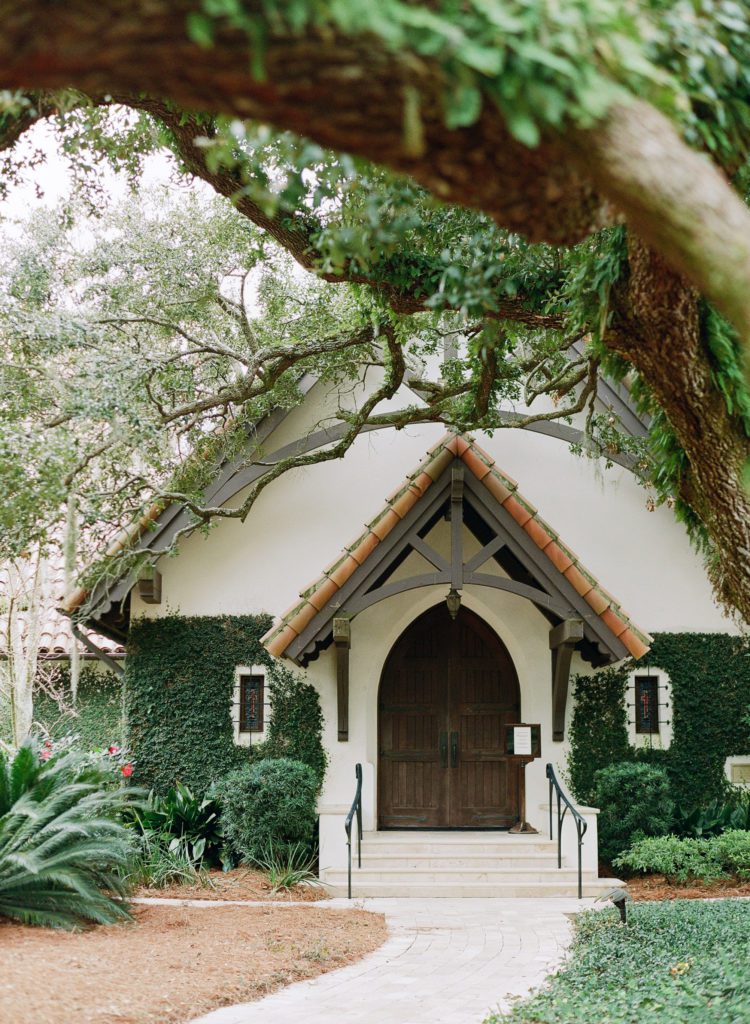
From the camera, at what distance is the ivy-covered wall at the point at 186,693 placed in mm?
12648

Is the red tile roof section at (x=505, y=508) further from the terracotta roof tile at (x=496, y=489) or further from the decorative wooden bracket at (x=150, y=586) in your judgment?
the decorative wooden bracket at (x=150, y=586)

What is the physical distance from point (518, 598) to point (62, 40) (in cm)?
1109

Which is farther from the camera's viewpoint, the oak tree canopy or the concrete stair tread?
the concrete stair tread

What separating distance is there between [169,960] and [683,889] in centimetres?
636

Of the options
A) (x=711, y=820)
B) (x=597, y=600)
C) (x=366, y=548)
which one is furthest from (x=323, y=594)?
(x=711, y=820)

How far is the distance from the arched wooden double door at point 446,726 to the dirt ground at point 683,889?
1948mm

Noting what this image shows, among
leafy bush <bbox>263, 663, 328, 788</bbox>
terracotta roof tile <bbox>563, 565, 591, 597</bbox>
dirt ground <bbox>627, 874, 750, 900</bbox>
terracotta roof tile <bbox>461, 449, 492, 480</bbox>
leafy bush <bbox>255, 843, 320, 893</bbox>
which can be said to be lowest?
dirt ground <bbox>627, 874, 750, 900</bbox>

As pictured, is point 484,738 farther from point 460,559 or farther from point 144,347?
point 144,347

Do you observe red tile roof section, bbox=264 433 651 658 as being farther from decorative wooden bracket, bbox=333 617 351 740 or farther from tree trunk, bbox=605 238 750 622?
tree trunk, bbox=605 238 750 622

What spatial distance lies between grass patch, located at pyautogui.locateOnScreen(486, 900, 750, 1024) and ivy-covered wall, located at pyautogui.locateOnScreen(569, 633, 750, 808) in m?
3.93

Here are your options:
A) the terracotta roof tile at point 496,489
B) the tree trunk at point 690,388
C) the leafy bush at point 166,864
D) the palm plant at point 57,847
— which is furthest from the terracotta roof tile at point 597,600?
the tree trunk at point 690,388

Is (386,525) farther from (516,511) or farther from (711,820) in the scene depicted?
(711,820)

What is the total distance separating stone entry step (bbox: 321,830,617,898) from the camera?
1038 cm

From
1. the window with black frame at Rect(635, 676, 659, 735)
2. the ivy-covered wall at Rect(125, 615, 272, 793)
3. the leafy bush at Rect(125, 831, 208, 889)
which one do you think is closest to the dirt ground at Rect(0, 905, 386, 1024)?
the leafy bush at Rect(125, 831, 208, 889)
